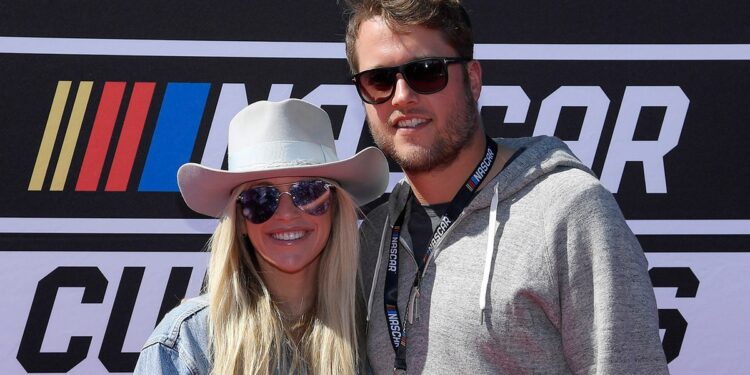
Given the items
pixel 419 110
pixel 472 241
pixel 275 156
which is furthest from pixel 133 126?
pixel 472 241

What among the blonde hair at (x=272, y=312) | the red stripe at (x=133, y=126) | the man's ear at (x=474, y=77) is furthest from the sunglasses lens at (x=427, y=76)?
the red stripe at (x=133, y=126)

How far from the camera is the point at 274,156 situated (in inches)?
73.6

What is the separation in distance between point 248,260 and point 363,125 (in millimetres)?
855

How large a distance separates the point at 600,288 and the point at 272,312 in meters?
0.75

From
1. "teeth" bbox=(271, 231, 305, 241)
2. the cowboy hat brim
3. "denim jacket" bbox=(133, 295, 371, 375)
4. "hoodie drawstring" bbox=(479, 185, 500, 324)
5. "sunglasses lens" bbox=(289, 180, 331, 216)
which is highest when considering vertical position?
the cowboy hat brim

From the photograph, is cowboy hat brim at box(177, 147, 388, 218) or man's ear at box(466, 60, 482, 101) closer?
cowboy hat brim at box(177, 147, 388, 218)

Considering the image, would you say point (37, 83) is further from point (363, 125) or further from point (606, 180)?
point (606, 180)

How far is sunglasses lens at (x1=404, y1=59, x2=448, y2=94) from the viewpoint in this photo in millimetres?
1897

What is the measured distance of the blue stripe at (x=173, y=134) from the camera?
255 cm

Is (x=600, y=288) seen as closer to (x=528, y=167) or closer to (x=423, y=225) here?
(x=528, y=167)

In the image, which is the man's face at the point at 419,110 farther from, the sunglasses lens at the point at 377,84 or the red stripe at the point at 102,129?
the red stripe at the point at 102,129

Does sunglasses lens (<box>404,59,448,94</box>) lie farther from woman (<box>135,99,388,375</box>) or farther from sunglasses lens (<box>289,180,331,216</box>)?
sunglasses lens (<box>289,180,331,216</box>)

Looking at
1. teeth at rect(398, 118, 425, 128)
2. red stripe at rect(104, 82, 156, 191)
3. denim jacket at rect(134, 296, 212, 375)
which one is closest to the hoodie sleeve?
teeth at rect(398, 118, 425, 128)

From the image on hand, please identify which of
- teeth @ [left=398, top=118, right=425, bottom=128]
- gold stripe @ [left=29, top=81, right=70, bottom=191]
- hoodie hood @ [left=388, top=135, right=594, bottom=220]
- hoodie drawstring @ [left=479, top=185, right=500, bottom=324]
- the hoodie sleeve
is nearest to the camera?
the hoodie sleeve
